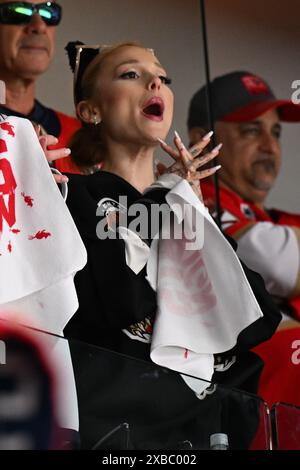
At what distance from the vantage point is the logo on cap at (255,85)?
2.13 metres

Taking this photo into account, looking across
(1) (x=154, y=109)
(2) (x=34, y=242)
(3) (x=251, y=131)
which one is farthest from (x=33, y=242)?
(3) (x=251, y=131)

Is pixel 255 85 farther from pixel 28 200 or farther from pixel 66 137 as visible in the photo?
pixel 28 200

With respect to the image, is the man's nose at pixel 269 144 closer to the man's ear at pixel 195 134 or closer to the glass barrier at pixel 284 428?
the man's ear at pixel 195 134

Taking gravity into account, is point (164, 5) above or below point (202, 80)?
above

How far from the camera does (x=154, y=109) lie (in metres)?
1.57

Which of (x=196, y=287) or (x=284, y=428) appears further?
(x=196, y=287)

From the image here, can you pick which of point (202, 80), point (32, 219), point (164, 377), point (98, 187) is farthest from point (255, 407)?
point (202, 80)

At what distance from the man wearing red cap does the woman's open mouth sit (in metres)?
0.41

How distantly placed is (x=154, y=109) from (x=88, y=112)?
0.34 ft

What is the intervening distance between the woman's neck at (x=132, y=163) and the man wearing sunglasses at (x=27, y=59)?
156mm

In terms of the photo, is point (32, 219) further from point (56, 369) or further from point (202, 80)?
point (202, 80)

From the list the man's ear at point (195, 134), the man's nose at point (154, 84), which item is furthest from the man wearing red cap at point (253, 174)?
the man's nose at point (154, 84)

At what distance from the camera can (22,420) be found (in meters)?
0.98

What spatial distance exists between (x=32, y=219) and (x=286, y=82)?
0.98 metres
